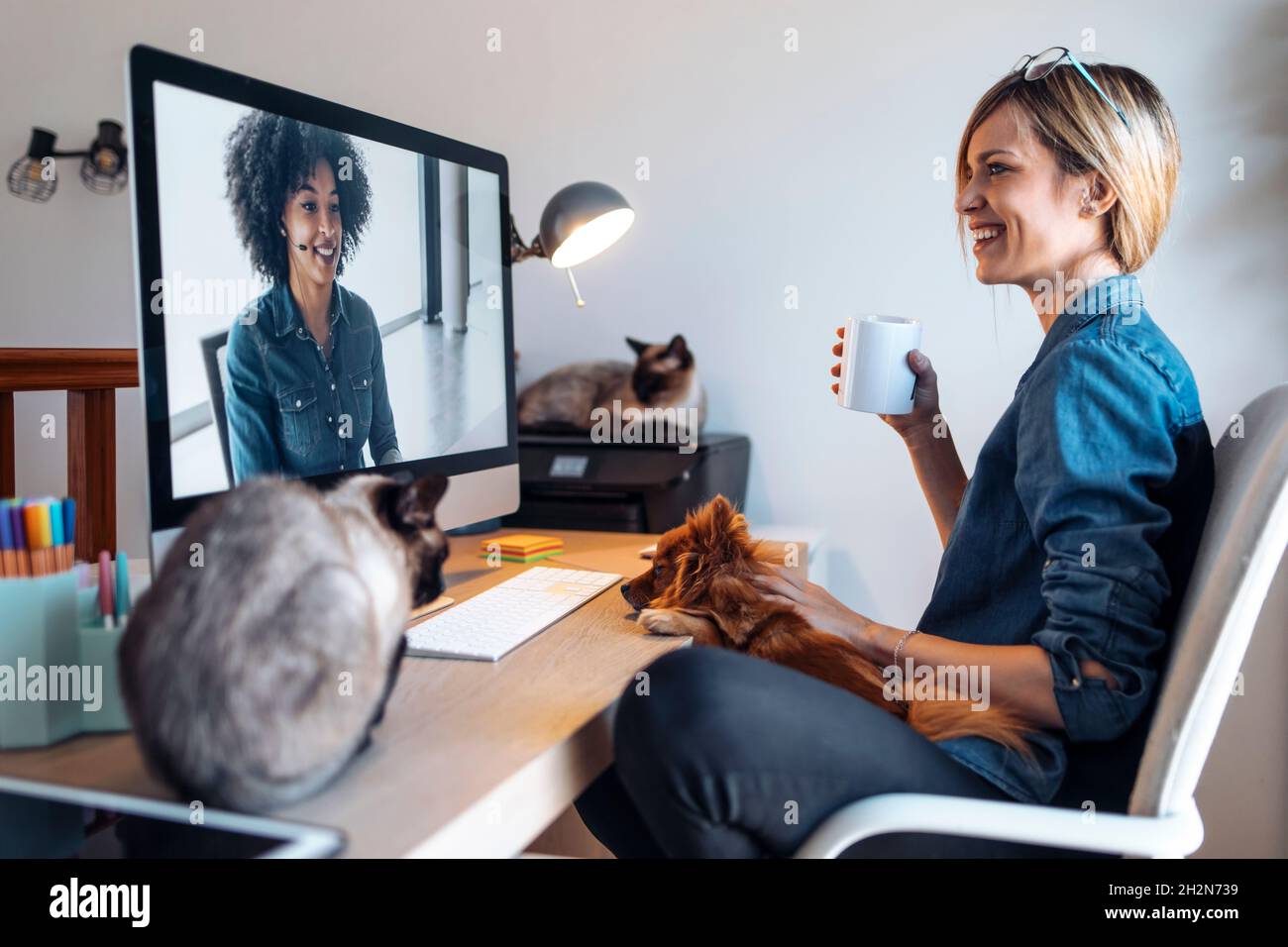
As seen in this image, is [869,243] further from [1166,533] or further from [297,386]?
[297,386]

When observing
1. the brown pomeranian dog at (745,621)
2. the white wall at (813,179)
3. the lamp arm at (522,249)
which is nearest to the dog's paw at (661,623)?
the brown pomeranian dog at (745,621)

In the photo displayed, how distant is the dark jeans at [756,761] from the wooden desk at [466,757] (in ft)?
0.22

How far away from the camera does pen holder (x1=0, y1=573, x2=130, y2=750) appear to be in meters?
0.78

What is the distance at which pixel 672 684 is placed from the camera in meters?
0.84

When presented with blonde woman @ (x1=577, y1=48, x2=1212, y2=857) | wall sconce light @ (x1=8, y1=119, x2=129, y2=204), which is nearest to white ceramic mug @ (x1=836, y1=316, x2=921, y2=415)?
blonde woman @ (x1=577, y1=48, x2=1212, y2=857)

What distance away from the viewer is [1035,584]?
1.07m

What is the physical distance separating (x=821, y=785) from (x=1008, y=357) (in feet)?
4.45

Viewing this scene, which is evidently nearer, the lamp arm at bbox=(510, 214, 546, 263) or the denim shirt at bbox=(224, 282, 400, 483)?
the denim shirt at bbox=(224, 282, 400, 483)

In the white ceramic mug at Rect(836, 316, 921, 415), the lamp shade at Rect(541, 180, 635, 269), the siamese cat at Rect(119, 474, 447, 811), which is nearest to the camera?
the siamese cat at Rect(119, 474, 447, 811)

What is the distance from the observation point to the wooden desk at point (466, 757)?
2.19 ft

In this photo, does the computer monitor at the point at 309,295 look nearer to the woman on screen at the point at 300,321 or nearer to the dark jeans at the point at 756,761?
the woman on screen at the point at 300,321

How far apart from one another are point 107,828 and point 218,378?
46cm

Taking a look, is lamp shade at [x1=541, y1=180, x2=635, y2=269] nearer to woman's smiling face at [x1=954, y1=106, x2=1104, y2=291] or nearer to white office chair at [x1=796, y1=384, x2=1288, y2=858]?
woman's smiling face at [x1=954, y1=106, x2=1104, y2=291]
